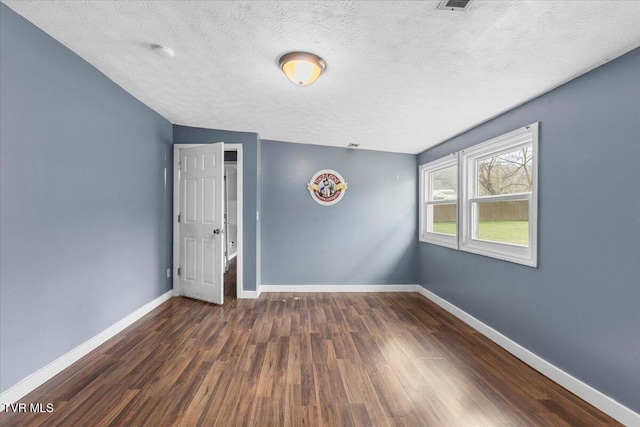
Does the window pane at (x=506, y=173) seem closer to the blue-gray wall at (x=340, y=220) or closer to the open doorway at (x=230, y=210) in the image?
the blue-gray wall at (x=340, y=220)

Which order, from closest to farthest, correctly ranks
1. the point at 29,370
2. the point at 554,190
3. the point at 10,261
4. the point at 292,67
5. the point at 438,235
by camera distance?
the point at 10,261, the point at 29,370, the point at 292,67, the point at 554,190, the point at 438,235

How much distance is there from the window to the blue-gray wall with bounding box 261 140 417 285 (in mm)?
629

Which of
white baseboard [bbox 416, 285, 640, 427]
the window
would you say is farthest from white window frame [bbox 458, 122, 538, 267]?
white baseboard [bbox 416, 285, 640, 427]

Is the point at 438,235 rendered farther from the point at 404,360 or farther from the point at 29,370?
the point at 29,370

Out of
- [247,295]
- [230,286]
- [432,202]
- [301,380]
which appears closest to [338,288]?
[247,295]

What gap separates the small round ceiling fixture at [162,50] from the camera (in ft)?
6.41

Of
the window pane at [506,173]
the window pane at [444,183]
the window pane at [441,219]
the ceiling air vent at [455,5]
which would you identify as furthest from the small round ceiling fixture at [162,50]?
the window pane at [441,219]

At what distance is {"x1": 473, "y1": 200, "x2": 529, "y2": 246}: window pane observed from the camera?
251 cm

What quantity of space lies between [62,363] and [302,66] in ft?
9.30

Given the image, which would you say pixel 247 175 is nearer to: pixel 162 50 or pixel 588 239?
pixel 162 50

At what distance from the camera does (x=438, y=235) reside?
398 cm

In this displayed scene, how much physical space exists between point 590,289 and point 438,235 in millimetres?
2127

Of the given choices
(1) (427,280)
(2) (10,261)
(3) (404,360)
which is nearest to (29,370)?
(2) (10,261)

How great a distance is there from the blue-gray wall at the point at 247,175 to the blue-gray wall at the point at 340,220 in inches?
13.2
